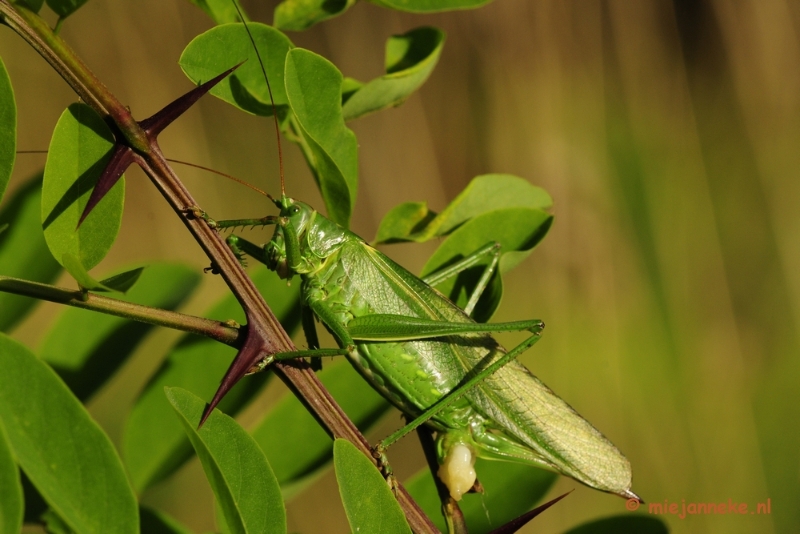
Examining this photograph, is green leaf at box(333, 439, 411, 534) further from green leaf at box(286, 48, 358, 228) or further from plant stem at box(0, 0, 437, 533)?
green leaf at box(286, 48, 358, 228)

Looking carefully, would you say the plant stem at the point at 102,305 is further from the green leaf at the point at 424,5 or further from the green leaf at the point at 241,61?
the green leaf at the point at 424,5

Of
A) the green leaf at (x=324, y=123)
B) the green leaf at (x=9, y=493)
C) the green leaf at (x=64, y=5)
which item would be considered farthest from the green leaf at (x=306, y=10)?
the green leaf at (x=9, y=493)

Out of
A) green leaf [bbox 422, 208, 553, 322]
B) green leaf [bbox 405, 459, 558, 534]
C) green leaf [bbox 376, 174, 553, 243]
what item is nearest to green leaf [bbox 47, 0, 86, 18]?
green leaf [bbox 376, 174, 553, 243]

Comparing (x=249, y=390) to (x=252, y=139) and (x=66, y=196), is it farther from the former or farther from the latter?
(x=252, y=139)

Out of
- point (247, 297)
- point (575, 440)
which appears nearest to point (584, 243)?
point (575, 440)

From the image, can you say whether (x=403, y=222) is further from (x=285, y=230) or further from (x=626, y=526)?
(x=626, y=526)

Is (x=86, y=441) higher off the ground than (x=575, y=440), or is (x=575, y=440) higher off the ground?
(x=86, y=441)
